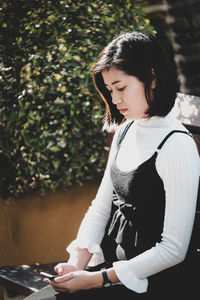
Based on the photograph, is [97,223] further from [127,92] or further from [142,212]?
[127,92]

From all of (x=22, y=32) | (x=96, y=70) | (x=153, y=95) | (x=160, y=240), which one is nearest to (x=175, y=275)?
(x=160, y=240)

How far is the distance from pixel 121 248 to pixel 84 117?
5.58ft

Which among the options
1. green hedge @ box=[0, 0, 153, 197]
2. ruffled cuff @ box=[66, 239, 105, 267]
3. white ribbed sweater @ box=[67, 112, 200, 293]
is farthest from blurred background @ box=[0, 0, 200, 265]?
white ribbed sweater @ box=[67, 112, 200, 293]

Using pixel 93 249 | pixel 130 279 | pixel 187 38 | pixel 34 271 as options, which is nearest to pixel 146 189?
pixel 130 279

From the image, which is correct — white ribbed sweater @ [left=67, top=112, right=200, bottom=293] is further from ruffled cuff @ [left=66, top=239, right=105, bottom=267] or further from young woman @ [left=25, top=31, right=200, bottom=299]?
ruffled cuff @ [left=66, top=239, right=105, bottom=267]

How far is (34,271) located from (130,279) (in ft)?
4.68

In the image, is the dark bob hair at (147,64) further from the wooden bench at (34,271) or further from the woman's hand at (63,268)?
the woman's hand at (63,268)

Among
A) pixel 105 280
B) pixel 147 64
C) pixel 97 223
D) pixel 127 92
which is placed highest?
pixel 147 64

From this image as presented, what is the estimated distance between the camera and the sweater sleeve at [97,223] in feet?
7.37

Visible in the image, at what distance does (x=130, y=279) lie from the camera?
191 cm

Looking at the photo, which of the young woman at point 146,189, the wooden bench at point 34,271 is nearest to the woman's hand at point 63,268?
the young woman at point 146,189

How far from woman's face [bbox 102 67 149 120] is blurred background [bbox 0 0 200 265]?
0.95 meters

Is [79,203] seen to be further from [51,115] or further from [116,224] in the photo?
[116,224]

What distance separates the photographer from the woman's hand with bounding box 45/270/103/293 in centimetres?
196
